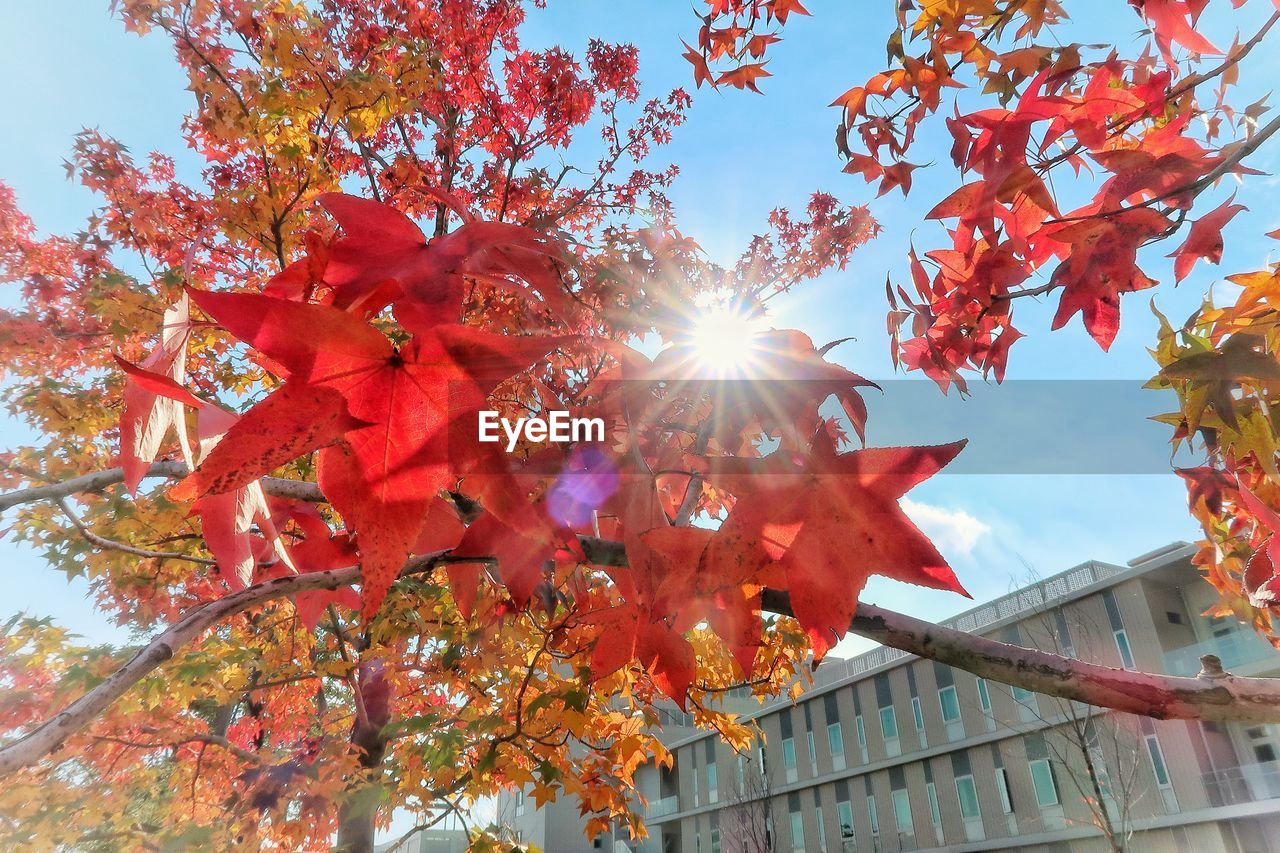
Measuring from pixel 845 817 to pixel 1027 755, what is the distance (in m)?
7.09

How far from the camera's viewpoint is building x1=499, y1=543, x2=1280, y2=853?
15125mm

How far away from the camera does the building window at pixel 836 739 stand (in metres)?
23.2

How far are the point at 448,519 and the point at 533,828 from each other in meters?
38.9

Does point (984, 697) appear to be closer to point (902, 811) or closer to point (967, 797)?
point (967, 797)

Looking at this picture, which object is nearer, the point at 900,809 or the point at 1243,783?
the point at 1243,783

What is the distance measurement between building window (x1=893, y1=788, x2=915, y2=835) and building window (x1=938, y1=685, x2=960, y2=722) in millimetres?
2973

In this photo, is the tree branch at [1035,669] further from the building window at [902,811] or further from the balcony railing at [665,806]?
the balcony railing at [665,806]

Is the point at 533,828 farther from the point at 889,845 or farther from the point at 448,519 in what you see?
the point at 448,519

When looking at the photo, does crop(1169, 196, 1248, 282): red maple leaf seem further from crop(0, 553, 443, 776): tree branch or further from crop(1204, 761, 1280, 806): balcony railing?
crop(1204, 761, 1280, 806): balcony railing

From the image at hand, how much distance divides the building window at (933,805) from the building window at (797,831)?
557 centimetres

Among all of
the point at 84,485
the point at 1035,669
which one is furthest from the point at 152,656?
the point at 1035,669

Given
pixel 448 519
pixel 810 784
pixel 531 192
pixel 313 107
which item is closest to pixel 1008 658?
pixel 448 519

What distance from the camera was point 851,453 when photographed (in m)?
0.67

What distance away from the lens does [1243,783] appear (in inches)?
574
